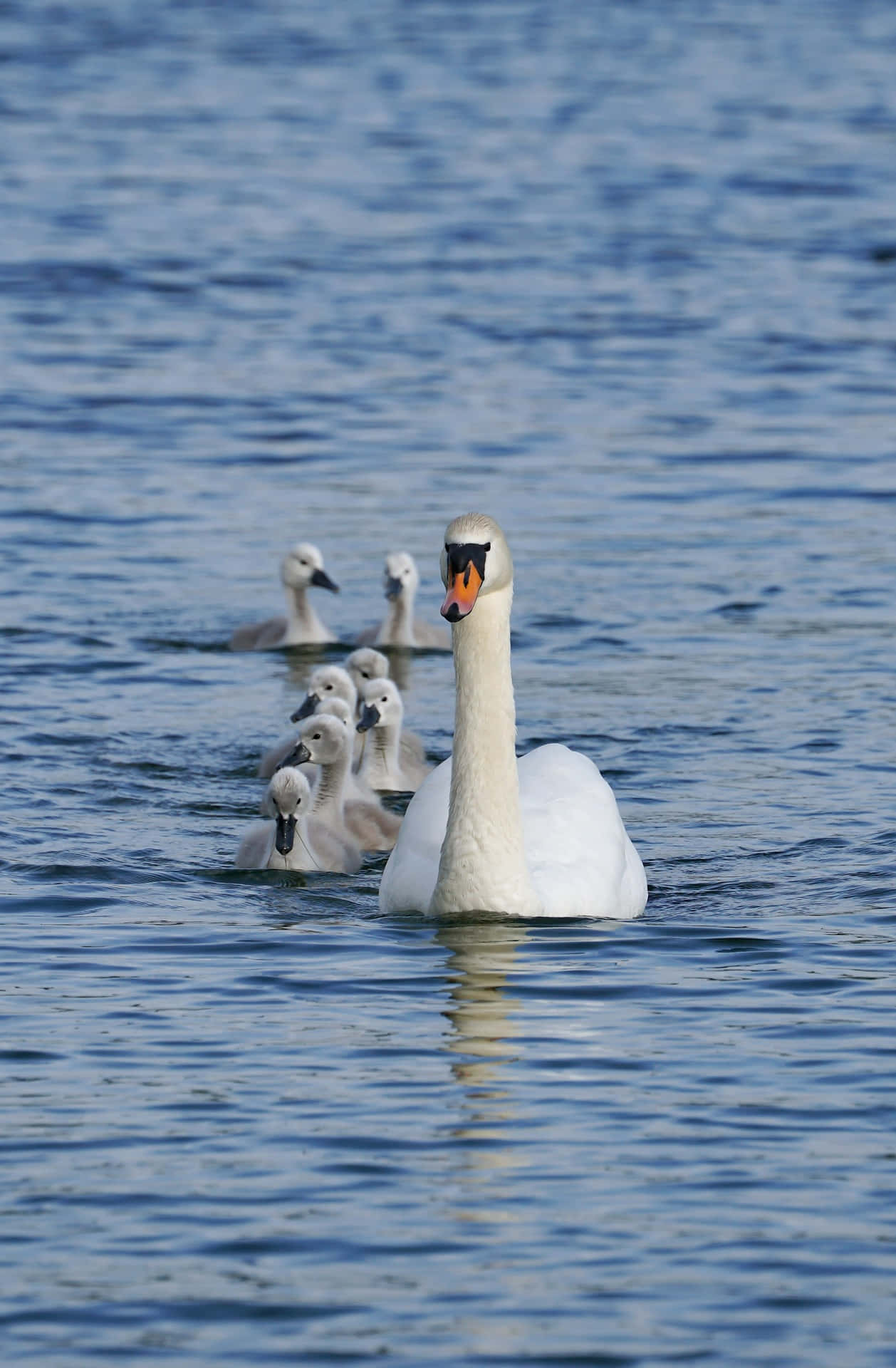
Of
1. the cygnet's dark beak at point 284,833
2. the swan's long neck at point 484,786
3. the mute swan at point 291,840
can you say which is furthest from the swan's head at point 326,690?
the swan's long neck at point 484,786

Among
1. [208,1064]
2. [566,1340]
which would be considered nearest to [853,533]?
[208,1064]

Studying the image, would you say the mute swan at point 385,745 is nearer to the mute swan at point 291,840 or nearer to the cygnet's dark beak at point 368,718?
the cygnet's dark beak at point 368,718

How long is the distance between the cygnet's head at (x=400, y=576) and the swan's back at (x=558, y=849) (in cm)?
538

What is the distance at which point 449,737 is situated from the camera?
1619cm

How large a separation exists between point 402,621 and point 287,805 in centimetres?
556

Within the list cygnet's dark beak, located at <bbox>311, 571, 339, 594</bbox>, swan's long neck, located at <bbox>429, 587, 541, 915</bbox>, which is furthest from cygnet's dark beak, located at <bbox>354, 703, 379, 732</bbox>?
cygnet's dark beak, located at <bbox>311, 571, 339, 594</bbox>

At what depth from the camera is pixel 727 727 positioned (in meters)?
15.2

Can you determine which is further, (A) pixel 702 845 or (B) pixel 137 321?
(B) pixel 137 321

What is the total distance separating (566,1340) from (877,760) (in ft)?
24.4

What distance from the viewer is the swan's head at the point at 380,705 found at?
47.4 ft

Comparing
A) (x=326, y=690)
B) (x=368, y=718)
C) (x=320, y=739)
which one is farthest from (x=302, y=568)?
(x=320, y=739)

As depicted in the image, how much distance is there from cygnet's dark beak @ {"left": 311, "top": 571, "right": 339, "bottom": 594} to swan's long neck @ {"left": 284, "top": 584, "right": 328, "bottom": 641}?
10 cm

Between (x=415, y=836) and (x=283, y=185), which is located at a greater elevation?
(x=283, y=185)

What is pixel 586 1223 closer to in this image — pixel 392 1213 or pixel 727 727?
pixel 392 1213
